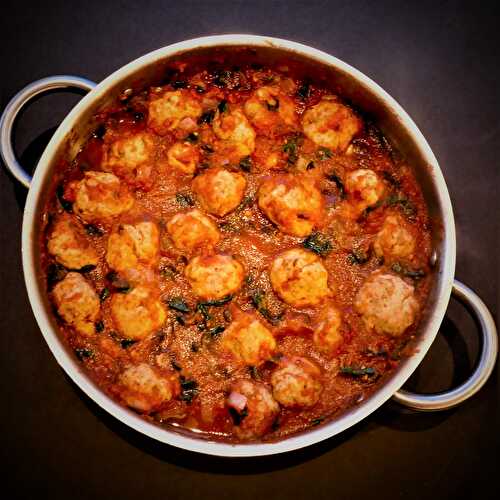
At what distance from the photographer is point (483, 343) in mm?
2625

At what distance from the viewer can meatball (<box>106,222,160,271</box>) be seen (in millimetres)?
2678

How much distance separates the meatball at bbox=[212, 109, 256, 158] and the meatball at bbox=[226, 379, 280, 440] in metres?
1.34

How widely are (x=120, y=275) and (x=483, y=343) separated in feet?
6.67

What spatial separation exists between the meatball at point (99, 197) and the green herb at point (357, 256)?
4.37ft

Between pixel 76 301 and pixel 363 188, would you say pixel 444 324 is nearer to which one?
pixel 363 188

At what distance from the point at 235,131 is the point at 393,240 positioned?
3.59 ft

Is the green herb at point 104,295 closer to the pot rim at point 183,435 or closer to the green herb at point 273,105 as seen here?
the pot rim at point 183,435

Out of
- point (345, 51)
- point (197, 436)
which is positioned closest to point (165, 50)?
point (345, 51)

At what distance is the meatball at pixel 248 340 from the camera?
2.68 metres

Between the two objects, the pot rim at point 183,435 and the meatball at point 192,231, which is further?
the meatball at point 192,231

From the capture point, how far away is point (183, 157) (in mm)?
2807

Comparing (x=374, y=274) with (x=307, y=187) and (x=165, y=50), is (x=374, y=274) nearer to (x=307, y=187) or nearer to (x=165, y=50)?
(x=307, y=187)

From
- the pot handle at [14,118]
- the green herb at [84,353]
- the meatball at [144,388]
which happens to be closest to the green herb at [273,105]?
the pot handle at [14,118]

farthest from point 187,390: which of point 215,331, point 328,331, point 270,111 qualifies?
point 270,111
